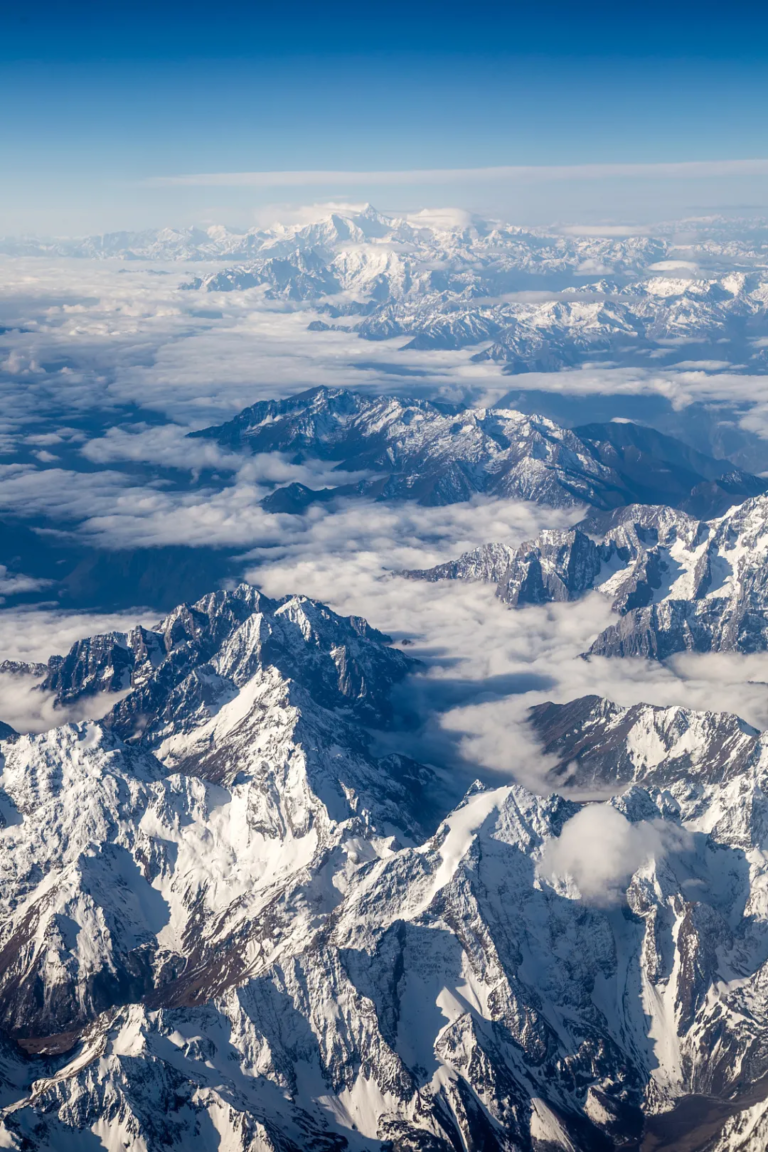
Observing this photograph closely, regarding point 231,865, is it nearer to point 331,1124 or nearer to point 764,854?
point 331,1124

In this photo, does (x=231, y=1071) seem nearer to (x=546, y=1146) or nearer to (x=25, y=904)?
(x=546, y=1146)

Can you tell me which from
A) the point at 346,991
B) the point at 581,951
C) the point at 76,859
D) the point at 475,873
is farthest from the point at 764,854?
the point at 76,859

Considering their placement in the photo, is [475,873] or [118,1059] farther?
[475,873]

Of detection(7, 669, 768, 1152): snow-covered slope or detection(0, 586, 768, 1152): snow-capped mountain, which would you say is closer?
detection(0, 586, 768, 1152): snow-capped mountain

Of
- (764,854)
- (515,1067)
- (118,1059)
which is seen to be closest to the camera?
(118,1059)

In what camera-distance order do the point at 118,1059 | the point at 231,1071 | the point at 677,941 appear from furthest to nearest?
the point at 677,941 → the point at 231,1071 → the point at 118,1059

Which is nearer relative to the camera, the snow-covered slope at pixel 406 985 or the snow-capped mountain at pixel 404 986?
the snow-capped mountain at pixel 404 986

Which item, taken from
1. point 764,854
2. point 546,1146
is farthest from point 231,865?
point 764,854

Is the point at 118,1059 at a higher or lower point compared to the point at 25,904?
higher

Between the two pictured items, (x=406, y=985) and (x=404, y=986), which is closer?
(x=404, y=986)
